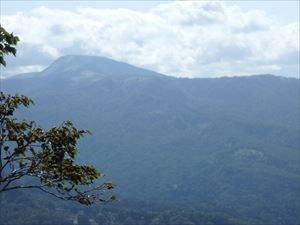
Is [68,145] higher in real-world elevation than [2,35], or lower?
lower

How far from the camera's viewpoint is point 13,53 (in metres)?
21.7

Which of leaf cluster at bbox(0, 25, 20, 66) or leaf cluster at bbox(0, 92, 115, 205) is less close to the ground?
leaf cluster at bbox(0, 25, 20, 66)

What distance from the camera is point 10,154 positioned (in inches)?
848

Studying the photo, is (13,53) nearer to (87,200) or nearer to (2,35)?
(2,35)

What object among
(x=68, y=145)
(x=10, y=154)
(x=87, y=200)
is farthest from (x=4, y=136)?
(x=87, y=200)

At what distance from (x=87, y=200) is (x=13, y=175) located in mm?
2748

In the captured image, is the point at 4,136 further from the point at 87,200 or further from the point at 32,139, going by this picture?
the point at 87,200

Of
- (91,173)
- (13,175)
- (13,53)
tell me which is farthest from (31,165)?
(13,53)

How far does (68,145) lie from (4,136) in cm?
227

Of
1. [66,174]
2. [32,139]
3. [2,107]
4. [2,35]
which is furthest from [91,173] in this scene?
[2,35]

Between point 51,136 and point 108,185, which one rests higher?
point 51,136

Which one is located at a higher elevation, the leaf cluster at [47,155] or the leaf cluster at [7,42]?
the leaf cluster at [7,42]

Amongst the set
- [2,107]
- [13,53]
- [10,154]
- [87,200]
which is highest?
[13,53]

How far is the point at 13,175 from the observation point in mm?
21234
